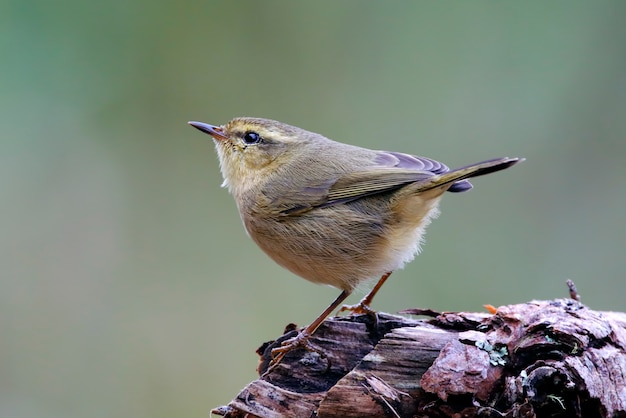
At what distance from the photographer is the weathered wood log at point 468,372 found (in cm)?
276

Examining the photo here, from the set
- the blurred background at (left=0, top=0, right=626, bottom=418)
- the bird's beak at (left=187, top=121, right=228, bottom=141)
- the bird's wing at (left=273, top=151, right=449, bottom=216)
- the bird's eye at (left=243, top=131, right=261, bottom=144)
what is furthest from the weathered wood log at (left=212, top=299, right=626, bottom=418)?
the blurred background at (left=0, top=0, right=626, bottom=418)

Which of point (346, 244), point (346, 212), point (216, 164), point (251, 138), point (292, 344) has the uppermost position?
point (216, 164)

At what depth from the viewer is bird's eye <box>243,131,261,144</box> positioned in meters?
4.80

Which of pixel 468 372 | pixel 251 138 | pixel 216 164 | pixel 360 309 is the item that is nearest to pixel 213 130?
pixel 251 138

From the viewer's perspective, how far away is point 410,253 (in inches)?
165

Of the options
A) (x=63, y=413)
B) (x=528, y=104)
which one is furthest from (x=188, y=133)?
(x=528, y=104)

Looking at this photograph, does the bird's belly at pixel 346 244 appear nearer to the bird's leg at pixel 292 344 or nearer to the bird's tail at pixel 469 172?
the bird's tail at pixel 469 172

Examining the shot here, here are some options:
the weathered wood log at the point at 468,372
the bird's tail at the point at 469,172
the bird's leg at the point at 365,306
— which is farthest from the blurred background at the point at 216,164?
the weathered wood log at the point at 468,372

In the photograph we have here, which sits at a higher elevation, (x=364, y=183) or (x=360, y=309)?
(x=364, y=183)

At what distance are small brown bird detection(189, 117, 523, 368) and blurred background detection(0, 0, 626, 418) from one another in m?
1.91

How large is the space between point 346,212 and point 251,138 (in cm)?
108

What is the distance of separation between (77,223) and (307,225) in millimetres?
3251

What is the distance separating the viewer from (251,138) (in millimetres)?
4812

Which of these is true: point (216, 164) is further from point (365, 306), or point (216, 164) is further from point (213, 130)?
point (365, 306)
